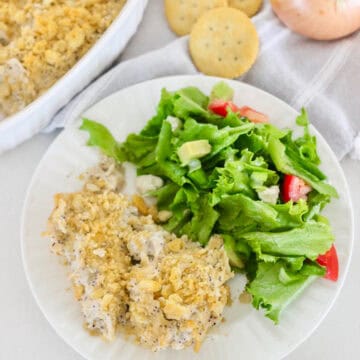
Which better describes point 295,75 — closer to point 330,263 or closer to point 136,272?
point 330,263

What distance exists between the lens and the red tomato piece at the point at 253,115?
1789 mm

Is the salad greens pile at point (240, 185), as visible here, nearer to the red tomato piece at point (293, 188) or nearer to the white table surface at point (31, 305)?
the red tomato piece at point (293, 188)

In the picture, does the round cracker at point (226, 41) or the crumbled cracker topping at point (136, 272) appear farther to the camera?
the round cracker at point (226, 41)

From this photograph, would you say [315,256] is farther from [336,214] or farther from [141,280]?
[141,280]

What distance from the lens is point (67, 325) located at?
165 centimetres

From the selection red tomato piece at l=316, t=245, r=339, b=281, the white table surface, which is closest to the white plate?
red tomato piece at l=316, t=245, r=339, b=281

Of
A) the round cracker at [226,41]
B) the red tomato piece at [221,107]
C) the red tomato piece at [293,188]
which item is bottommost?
the red tomato piece at [293,188]

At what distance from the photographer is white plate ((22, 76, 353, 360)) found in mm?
1616

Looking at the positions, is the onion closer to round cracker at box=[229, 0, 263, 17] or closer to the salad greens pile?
round cracker at box=[229, 0, 263, 17]

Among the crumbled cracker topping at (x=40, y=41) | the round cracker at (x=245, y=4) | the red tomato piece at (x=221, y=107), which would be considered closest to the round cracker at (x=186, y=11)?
the round cracker at (x=245, y=4)

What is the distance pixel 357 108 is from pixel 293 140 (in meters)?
0.25

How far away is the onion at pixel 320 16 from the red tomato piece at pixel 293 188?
504 millimetres

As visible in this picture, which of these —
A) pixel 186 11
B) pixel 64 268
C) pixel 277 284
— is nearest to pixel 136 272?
pixel 64 268

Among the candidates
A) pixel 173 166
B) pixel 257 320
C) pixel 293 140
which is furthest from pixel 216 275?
pixel 293 140
